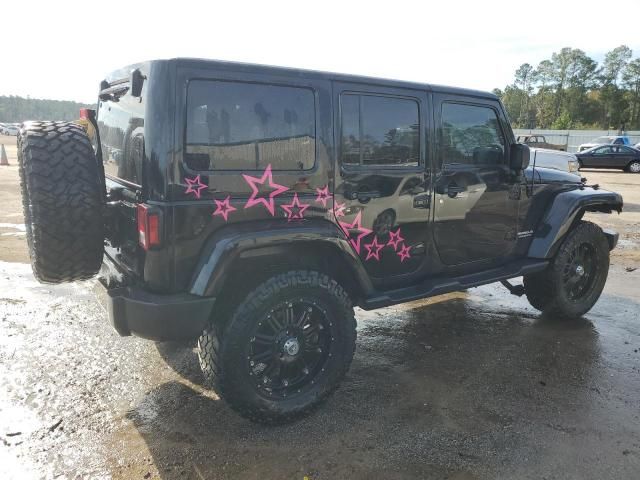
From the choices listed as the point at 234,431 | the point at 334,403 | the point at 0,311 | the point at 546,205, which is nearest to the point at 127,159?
the point at 234,431

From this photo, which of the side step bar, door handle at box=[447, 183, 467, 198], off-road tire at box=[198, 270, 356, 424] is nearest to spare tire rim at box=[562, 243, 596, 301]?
the side step bar

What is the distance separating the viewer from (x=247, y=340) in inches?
106

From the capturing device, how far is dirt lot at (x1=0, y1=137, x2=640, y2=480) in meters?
2.56

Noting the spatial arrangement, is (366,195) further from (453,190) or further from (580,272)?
(580,272)

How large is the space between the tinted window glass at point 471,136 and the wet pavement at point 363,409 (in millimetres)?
1547

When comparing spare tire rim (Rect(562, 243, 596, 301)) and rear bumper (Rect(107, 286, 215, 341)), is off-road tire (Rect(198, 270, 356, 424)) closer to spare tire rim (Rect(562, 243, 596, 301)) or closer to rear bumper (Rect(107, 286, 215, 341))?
rear bumper (Rect(107, 286, 215, 341))

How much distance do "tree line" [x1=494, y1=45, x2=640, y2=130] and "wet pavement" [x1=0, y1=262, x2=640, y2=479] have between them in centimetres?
6940

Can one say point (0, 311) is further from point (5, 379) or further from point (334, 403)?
point (334, 403)

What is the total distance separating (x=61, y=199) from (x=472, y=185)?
279 centimetres

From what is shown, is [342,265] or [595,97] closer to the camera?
[342,265]

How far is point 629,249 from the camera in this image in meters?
7.60

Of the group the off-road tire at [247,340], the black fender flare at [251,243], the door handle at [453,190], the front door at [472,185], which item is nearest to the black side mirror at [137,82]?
the black fender flare at [251,243]

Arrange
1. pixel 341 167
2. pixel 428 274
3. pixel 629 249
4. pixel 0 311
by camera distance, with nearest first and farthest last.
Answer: pixel 341 167
pixel 428 274
pixel 0 311
pixel 629 249

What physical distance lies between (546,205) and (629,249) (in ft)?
13.9
